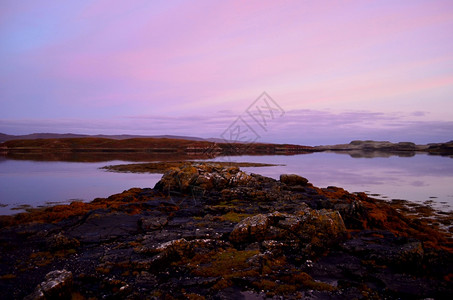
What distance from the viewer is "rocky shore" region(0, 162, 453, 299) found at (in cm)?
923

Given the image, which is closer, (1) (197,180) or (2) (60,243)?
(2) (60,243)

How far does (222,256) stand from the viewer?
1175 centimetres

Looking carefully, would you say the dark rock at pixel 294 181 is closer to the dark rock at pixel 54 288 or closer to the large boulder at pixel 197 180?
the large boulder at pixel 197 180

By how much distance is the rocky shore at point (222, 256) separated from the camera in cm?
923

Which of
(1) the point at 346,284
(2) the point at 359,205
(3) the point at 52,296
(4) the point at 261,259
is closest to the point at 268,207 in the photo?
(2) the point at 359,205

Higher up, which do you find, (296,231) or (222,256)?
(296,231)

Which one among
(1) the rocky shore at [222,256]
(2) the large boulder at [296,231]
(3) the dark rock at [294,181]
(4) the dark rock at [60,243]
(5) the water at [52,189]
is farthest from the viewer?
(3) the dark rock at [294,181]

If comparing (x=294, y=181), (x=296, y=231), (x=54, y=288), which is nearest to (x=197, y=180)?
(x=294, y=181)

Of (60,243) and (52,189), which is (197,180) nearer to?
(60,243)

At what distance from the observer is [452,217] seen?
2122 centimetres

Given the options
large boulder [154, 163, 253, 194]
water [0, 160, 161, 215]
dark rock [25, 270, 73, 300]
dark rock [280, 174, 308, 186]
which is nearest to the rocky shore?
dark rock [25, 270, 73, 300]

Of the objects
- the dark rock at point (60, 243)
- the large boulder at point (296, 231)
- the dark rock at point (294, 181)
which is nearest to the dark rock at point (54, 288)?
the dark rock at point (60, 243)

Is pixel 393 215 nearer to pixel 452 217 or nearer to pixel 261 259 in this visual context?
pixel 452 217

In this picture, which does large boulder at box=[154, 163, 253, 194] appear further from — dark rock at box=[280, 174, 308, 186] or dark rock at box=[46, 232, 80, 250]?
dark rock at box=[46, 232, 80, 250]
